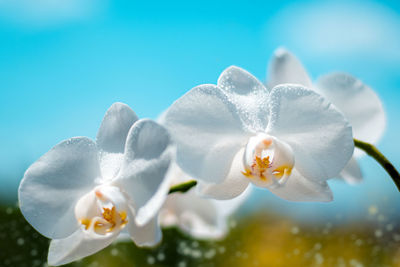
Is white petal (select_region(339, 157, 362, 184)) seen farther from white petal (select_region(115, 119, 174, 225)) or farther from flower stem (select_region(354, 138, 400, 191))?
white petal (select_region(115, 119, 174, 225))

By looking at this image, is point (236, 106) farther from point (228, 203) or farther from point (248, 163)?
point (228, 203)

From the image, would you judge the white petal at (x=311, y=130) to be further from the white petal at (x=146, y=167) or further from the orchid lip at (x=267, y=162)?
the white petal at (x=146, y=167)

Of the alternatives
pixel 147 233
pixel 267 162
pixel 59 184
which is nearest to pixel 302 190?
pixel 267 162

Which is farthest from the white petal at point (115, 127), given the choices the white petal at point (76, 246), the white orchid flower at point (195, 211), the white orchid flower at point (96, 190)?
the white orchid flower at point (195, 211)

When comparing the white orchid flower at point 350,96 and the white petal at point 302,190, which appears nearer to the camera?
the white petal at point 302,190

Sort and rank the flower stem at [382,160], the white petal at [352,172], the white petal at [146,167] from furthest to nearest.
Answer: the white petal at [352,172], the flower stem at [382,160], the white petal at [146,167]

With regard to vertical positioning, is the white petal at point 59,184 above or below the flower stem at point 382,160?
above

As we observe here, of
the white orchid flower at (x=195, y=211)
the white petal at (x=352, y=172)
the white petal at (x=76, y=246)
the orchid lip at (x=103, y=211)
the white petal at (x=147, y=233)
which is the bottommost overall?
the white orchid flower at (x=195, y=211)
